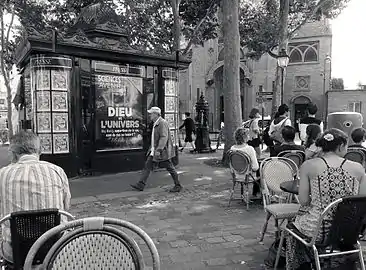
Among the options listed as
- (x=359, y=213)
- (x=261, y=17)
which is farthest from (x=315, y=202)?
(x=261, y=17)

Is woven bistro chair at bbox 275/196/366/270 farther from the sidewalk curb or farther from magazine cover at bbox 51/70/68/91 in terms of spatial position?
magazine cover at bbox 51/70/68/91

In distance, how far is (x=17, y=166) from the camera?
106 inches

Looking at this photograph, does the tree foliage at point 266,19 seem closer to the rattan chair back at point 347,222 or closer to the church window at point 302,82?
the church window at point 302,82

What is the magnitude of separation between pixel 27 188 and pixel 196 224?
120 inches

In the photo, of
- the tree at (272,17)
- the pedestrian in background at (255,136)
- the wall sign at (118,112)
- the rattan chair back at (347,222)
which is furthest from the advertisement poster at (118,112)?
the tree at (272,17)

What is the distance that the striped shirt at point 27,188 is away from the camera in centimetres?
263

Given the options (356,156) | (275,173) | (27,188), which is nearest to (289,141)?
(356,156)

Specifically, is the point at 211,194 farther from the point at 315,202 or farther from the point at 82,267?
the point at 82,267

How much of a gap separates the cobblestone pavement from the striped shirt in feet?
5.43

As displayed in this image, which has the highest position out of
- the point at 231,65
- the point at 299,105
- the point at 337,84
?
the point at 337,84

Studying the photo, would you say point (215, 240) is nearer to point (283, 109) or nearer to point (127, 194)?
point (127, 194)

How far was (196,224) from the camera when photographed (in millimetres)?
5242

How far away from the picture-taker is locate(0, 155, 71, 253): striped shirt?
2627mm

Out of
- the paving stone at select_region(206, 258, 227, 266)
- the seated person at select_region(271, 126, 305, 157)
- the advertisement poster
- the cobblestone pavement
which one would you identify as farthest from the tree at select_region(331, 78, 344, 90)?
the paving stone at select_region(206, 258, 227, 266)
